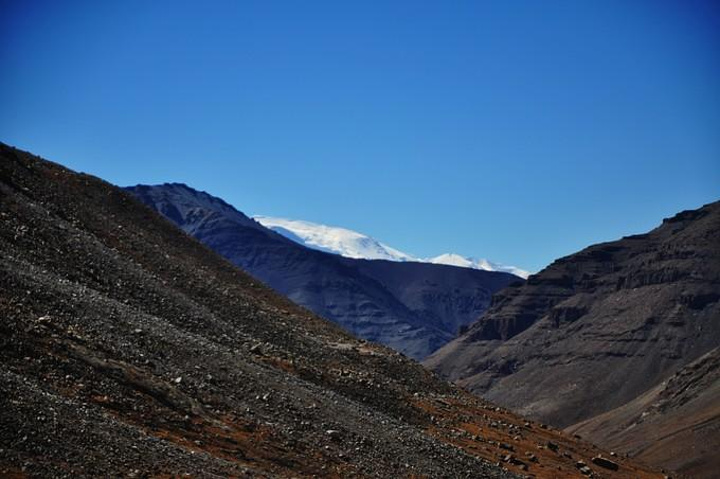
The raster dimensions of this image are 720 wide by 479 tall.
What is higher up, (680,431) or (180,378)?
(680,431)

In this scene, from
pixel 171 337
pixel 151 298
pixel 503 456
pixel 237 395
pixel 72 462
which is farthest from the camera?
pixel 503 456

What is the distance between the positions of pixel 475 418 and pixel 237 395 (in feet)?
74.9

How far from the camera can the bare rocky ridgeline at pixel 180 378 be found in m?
25.6

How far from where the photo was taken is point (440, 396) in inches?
2157

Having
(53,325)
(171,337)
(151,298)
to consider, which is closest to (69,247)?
(151,298)

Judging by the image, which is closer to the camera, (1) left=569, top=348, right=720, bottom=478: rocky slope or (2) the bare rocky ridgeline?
(2) the bare rocky ridgeline

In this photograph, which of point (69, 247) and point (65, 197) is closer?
point (69, 247)

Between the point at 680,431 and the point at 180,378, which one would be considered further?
the point at 680,431

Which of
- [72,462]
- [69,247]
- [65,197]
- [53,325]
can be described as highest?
[65,197]

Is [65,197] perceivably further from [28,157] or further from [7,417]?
[7,417]

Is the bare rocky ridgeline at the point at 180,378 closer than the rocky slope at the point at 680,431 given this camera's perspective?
Yes

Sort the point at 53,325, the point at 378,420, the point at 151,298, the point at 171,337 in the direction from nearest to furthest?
the point at 53,325, the point at 171,337, the point at 378,420, the point at 151,298

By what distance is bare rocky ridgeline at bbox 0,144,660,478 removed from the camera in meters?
25.6

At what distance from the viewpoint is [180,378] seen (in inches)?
1294
